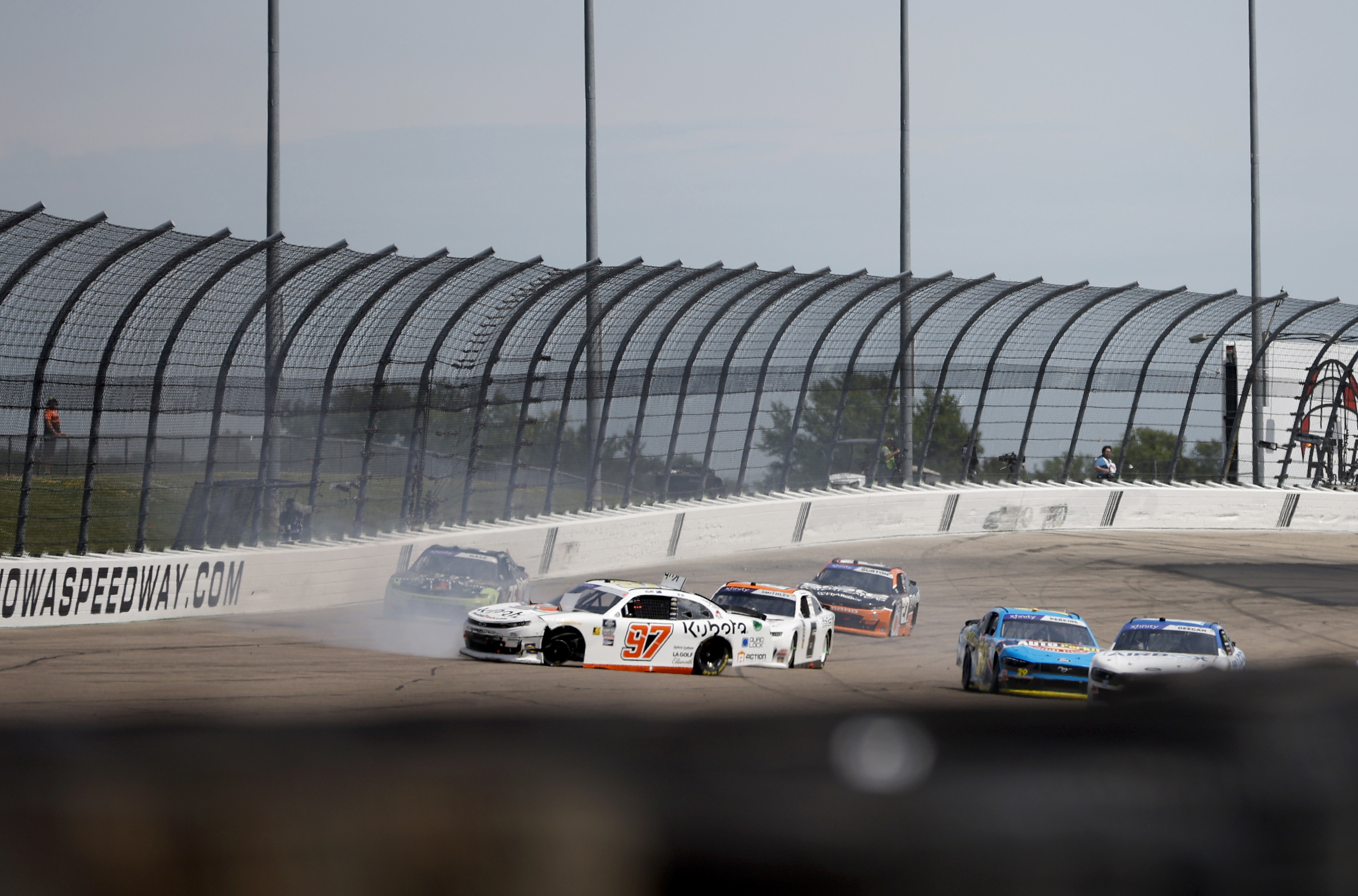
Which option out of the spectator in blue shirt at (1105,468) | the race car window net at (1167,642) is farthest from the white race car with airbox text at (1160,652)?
the spectator in blue shirt at (1105,468)

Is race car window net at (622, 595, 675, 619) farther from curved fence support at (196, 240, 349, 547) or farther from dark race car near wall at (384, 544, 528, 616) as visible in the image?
curved fence support at (196, 240, 349, 547)

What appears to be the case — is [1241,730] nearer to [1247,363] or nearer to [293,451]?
[293,451]

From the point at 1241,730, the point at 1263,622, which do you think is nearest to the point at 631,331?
the point at 1263,622

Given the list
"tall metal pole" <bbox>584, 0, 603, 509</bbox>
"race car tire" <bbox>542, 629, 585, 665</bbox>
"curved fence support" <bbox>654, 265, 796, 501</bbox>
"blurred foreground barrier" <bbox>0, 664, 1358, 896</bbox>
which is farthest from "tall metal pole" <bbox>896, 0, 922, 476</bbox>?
"blurred foreground barrier" <bbox>0, 664, 1358, 896</bbox>

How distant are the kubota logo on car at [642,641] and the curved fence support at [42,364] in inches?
283

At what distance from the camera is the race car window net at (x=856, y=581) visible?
59.2 feet

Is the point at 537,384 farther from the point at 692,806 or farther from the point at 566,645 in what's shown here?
the point at 692,806

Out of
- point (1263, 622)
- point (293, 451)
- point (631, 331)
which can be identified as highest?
point (631, 331)

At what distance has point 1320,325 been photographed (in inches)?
1080

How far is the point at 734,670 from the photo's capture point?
1398 cm

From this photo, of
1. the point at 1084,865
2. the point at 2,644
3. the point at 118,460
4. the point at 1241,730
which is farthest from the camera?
the point at 118,460

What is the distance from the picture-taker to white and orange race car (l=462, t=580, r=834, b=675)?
13039 mm

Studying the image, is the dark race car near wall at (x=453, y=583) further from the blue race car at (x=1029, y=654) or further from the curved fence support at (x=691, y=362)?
the blue race car at (x=1029, y=654)

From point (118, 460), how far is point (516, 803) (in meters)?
15.3
